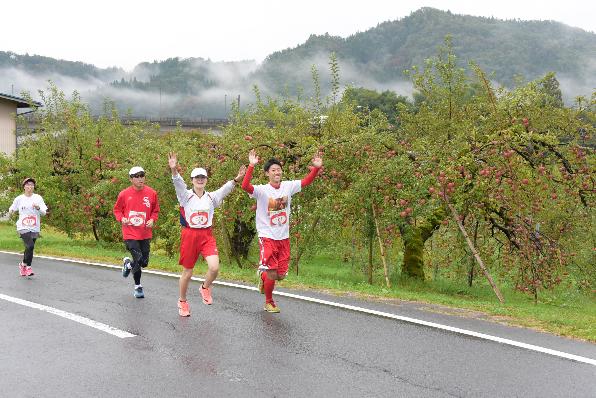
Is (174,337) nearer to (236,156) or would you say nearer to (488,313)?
(488,313)

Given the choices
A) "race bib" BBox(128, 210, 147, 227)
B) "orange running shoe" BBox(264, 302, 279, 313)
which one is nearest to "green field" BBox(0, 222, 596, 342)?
"orange running shoe" BBox(264, 302, 279, 313)

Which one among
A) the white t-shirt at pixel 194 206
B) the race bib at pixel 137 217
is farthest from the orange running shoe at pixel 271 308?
the race bib at pixel 137 217

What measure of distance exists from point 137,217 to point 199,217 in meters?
1.72

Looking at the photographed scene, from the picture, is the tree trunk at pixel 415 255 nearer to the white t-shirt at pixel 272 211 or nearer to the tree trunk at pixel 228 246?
the tree trunk at pixel 228 246

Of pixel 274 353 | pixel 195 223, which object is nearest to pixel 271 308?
pixel 195 223

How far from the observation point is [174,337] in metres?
6.34

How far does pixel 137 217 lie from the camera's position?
889cm

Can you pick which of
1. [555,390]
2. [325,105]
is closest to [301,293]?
[555,390]

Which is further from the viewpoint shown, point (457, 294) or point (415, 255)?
point (415, 255)

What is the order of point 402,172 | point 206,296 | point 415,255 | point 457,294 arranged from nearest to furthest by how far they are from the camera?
point 206,296, point 402,172, point 457,294, point 415,255

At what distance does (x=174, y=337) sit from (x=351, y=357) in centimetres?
193

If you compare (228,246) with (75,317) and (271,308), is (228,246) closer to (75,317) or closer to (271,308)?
(271,308)

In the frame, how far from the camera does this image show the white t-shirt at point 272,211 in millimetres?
7547

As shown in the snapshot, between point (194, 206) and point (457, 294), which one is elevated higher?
point (194, 206)
